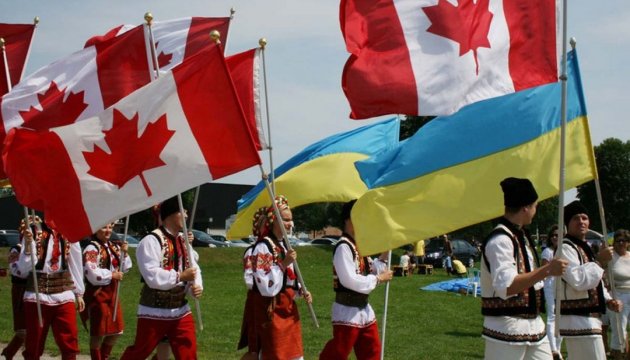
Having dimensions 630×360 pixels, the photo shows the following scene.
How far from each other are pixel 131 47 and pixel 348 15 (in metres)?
3.60

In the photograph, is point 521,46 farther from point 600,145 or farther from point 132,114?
point 600,145

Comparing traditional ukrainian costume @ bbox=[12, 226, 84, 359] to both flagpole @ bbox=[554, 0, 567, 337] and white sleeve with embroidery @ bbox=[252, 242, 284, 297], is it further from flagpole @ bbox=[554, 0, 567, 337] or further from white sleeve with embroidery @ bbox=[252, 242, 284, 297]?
flagpole @ bbox=[554, 0, 567, 337]

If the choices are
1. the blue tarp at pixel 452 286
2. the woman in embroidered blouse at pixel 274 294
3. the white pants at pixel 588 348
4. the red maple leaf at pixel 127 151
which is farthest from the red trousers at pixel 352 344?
the blue tarp at pixel 452 286

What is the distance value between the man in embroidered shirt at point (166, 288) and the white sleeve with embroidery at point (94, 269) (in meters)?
3.19

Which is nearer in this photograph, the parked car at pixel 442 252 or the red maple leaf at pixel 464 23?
the red maple leaf at pixel 464 23

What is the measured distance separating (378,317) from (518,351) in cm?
1267

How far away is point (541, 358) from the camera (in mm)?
6590

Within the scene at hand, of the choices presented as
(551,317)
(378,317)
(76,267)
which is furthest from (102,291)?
(378,317)

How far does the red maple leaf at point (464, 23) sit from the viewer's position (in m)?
7.30

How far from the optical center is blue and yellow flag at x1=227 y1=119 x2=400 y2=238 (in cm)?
1119

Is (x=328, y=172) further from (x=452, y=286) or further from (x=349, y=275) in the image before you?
(x=452, y=286)

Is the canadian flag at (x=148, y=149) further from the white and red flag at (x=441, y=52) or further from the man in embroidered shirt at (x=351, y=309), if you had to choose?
the man in embroidered shirt at (x=351, y=309)

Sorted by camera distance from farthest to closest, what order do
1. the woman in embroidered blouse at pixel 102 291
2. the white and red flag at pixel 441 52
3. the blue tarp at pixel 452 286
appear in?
the blue tarp at pixel 452 286, the woman in embroidered blouse at pixel 102 291, the white and red flag at pixel 441 52

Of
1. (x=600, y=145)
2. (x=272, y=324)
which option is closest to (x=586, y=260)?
(x=272, y=324)
